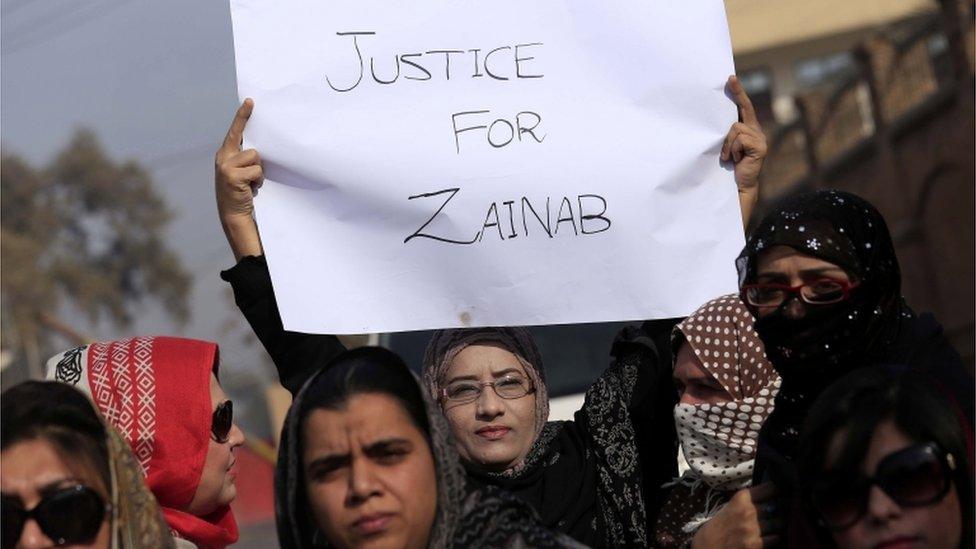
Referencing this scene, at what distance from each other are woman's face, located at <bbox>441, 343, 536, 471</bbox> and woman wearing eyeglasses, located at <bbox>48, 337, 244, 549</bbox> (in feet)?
1.63

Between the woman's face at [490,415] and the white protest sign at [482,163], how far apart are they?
0.79 ft

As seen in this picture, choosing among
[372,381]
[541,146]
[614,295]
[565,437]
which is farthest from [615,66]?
[372,381]

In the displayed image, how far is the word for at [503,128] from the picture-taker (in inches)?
145

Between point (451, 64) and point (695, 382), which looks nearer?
point (695, 382)

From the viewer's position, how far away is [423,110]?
3.74 meters

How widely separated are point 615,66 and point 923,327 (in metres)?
0.94

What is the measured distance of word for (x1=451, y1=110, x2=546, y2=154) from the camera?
3.70 metres

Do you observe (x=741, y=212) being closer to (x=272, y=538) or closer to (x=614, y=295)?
(x=614, y=295)

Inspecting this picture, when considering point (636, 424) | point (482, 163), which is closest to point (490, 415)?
point (636, 424)

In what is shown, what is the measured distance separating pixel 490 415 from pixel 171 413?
2.25ft

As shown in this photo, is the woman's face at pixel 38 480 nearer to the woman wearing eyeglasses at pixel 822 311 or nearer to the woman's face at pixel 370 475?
the woman's face at pixel 370 475

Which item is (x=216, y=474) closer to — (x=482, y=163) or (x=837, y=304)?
(x=482, y=163)

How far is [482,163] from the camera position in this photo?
12.1 feet

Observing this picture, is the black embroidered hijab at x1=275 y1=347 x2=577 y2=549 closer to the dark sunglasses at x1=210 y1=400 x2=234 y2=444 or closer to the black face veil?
the black face veil
